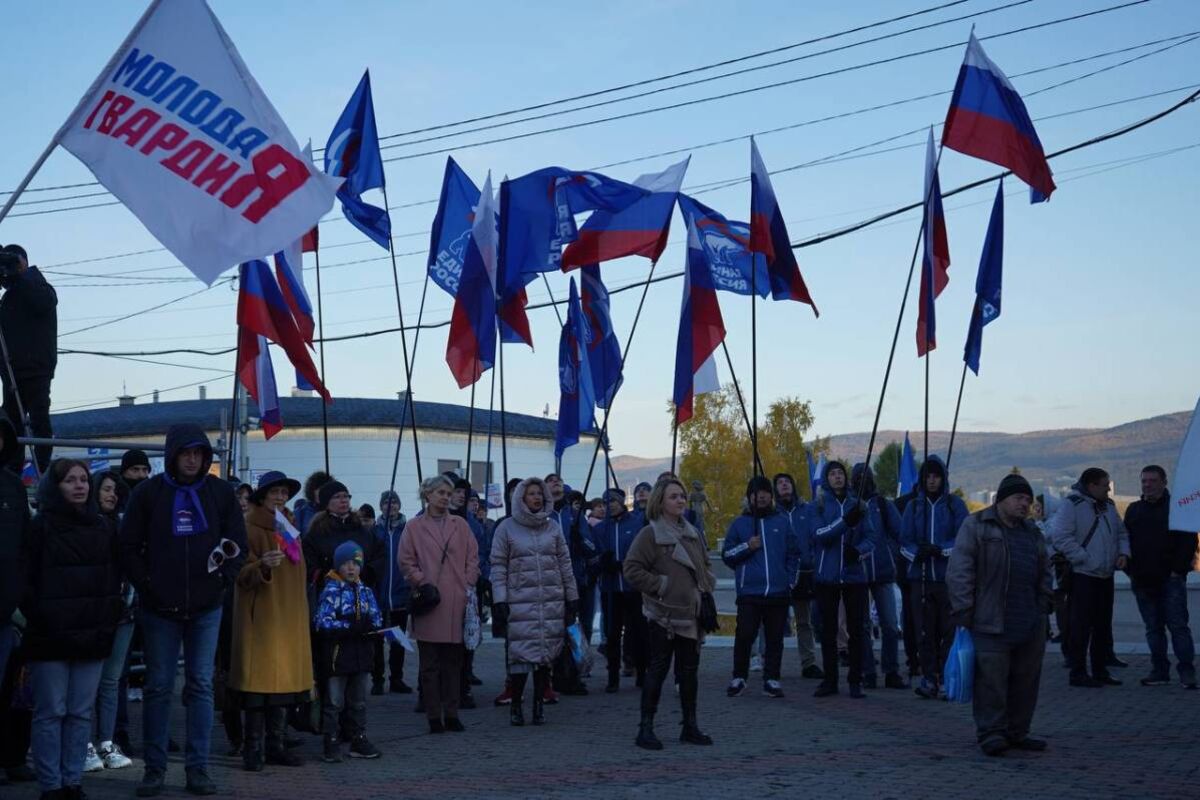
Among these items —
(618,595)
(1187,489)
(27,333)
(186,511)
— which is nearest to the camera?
(186,511)

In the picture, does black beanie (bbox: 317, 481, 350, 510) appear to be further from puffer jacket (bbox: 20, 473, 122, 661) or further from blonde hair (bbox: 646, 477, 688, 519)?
puffer jacket (bbox: 20, 473, 122, 661)

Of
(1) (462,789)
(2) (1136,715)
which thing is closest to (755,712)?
(2) (1136,715)

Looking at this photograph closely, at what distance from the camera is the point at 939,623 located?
1224 cm

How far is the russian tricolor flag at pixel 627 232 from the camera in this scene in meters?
15.0

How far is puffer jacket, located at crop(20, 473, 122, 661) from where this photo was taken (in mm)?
7492

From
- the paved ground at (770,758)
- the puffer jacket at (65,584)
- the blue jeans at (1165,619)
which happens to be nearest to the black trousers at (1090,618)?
the blue jeans at (1165,619)

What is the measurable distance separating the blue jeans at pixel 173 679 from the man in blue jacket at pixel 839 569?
5.86 m

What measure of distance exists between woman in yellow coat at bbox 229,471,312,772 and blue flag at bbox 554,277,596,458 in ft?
24.7

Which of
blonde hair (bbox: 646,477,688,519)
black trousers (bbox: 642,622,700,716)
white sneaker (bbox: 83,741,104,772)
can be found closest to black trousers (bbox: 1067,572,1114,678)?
black trousers (bbox: 642,622,700,716)

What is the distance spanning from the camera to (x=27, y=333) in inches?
413

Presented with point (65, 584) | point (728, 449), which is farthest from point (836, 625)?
point (728, 449)

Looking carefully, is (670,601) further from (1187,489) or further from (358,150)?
(358,150)

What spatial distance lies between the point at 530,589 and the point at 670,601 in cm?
171

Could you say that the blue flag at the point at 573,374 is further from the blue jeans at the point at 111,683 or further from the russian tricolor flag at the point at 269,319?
the blue jeans at the point at 111,683
